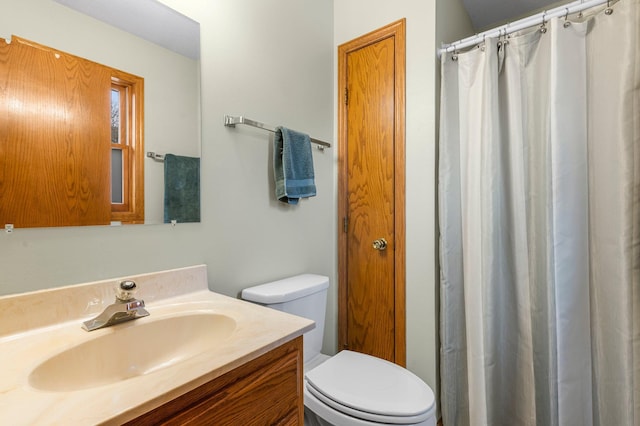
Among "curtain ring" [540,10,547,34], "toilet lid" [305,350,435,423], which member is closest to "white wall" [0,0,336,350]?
"toilet lid" [305,350,435,423]

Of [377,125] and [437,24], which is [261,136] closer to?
[377,125]

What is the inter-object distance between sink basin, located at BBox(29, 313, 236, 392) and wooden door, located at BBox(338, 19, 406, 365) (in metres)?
0.98

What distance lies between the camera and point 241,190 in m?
1.33

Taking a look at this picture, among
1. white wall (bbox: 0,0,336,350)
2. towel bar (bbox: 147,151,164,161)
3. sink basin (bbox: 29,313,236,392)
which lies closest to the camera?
sink basin (bbox: 29,313,236,392)

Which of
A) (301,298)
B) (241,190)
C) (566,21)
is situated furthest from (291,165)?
(566,21)

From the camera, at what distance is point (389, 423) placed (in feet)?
3.39

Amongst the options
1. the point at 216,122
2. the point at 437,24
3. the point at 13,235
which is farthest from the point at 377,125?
the point at 13,235

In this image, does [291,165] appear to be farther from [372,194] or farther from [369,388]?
[369,388]

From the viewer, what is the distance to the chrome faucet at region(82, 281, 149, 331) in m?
0.83

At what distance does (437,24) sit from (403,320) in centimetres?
147

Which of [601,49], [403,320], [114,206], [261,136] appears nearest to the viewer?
[114,206]

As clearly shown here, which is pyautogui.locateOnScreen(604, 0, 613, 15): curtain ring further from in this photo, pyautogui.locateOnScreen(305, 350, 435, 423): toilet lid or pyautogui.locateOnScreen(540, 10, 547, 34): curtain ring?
pyautogui.locateOnScreen(305, 350, 435, 423): toilet lid

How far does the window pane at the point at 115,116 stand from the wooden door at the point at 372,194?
1154 millimetres

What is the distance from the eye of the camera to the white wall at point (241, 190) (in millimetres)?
893
